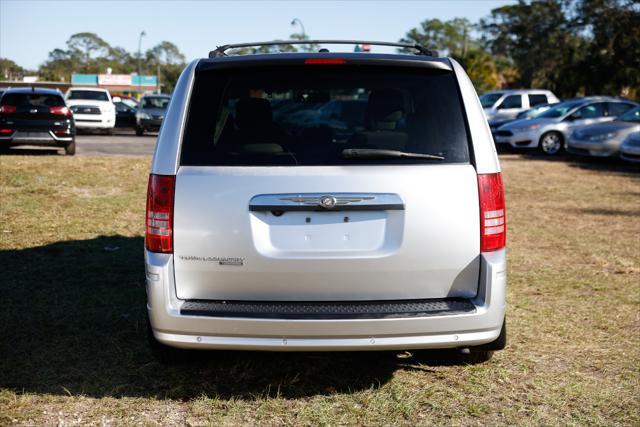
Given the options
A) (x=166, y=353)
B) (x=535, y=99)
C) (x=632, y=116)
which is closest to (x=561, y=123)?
(x=632, y=116)

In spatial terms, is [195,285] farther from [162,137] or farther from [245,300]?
[162,137]

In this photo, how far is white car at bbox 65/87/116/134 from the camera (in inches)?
1101

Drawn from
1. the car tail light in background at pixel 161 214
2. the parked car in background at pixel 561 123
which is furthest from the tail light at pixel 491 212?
the parked car in background at pixel 561 123

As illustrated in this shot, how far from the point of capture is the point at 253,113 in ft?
14.0

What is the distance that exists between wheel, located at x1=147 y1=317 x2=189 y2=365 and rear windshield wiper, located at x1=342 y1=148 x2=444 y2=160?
4.85 ft

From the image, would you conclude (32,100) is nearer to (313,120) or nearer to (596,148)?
(596,148)

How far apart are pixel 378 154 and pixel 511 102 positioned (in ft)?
82.9

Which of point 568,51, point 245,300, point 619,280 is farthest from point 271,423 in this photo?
point 568,51

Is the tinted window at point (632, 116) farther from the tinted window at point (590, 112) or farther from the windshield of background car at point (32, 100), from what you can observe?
the windshield of background car at point (32, 100)

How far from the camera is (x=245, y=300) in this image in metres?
3.94

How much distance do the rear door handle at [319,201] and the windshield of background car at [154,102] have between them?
86.9 ft

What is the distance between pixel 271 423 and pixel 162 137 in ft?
5.10

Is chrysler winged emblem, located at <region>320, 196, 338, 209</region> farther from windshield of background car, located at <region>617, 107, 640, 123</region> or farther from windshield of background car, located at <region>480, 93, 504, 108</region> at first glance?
windshield of background car, located at <region>480, 93, 504, 108</region>

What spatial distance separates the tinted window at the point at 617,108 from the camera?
22.5 m
